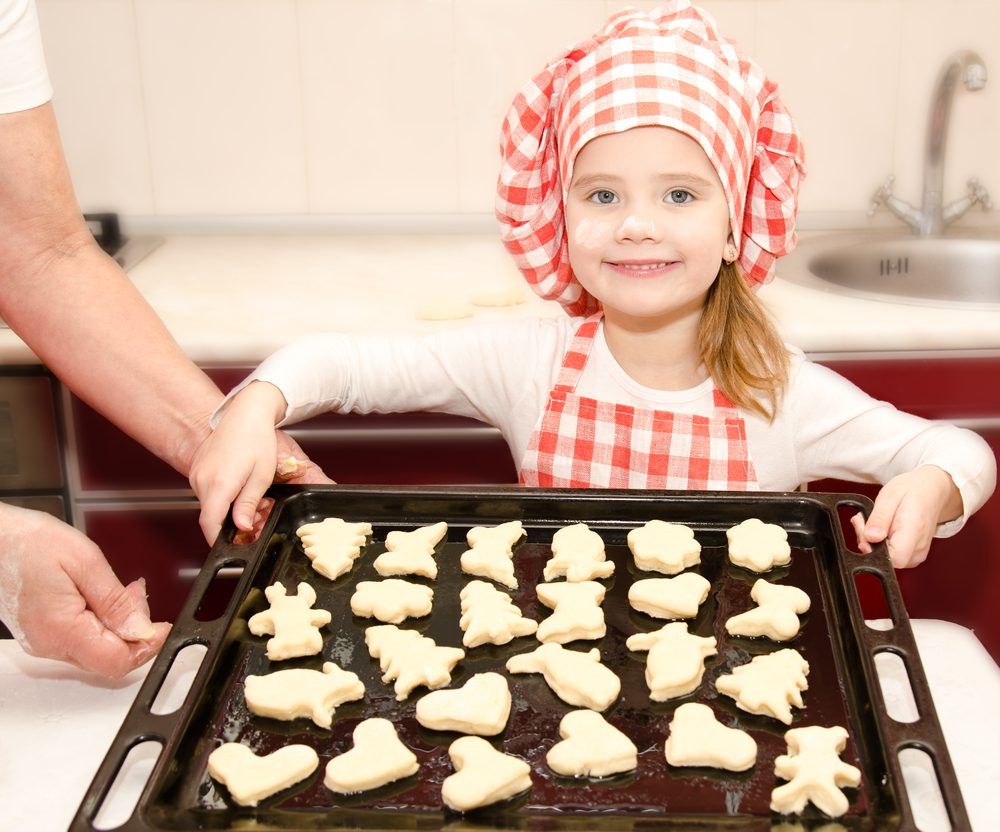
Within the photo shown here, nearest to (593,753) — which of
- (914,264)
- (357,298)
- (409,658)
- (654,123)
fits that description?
(409,658)

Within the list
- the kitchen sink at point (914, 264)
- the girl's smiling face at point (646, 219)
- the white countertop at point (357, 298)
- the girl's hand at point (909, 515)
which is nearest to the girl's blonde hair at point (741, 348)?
the girl's smiling face at point (646, 219)

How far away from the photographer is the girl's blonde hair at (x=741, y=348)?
4.31ft

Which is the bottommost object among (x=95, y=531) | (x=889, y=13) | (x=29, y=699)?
(x=95, y=531)

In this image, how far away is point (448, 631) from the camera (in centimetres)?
95

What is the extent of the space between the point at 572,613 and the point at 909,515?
1.19 ft

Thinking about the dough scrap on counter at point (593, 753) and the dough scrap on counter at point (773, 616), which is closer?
the dough scrap on counter at point (593, 753)

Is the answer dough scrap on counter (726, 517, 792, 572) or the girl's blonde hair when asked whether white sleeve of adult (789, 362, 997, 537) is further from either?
dough scrap on counter (726, 517, 792, 572)

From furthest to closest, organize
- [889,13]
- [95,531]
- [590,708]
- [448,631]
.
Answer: [889,13]
[95,531]
[448,631]
[590,708]

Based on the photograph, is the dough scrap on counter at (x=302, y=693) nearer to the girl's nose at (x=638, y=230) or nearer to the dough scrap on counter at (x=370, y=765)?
the dough scrap on counter at (x=370, y=765)

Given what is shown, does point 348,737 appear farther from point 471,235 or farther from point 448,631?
point 471,235

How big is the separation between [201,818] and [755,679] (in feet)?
1.38

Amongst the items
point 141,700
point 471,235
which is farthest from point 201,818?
point 471,235

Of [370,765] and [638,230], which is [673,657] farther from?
[638,230]

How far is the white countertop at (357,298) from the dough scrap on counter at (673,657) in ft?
2.78
